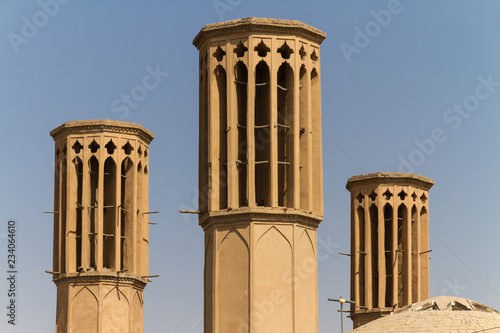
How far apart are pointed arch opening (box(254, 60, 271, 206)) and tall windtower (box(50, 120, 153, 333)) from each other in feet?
53.2

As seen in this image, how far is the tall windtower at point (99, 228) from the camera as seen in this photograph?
1909 inches

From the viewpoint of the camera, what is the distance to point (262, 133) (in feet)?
110

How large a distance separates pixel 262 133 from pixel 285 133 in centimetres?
65

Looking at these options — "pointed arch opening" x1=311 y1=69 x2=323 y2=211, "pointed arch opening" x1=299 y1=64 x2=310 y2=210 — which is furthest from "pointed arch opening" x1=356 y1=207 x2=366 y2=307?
"pointed arch opening" x1=299 y1=64 x2=310 y2=210

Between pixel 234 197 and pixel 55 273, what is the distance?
59.1 ft

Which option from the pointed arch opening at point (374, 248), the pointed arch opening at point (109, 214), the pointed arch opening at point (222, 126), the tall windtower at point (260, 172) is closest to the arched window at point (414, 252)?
the pointed arch opening at point (374, 248)

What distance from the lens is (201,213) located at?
110 feet

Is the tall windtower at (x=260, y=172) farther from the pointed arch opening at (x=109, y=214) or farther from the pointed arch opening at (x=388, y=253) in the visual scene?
the pointed arch opening at (x=388, y=253)

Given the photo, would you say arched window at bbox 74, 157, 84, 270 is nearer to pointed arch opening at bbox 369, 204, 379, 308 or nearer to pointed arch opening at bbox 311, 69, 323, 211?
pointed arch opening at bbox 369, 204, 379, 308

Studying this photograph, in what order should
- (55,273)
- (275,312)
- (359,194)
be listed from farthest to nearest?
(359,194), (55,273), (275,312)

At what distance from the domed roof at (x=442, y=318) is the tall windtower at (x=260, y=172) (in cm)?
207

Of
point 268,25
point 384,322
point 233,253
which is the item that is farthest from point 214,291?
point 268,25

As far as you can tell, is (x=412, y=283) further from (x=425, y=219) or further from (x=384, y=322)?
(x=384, y=322)

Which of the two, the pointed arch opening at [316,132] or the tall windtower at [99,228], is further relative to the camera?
the tall windtower at [99,228]
